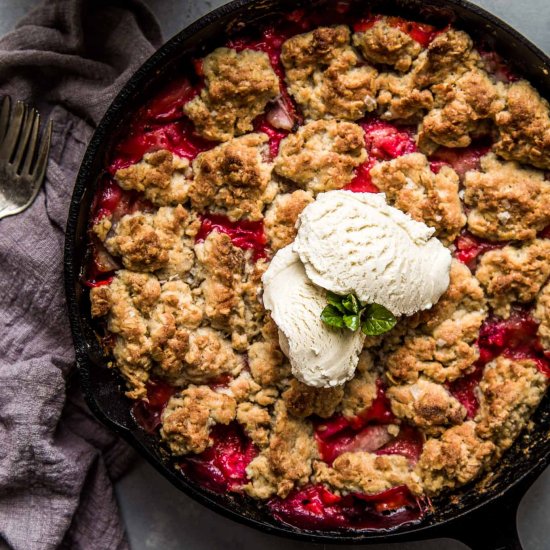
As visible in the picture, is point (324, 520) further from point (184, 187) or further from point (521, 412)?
point (184, 187)

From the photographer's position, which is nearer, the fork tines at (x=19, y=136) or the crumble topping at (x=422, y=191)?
the crumble topping at (x=422, y=191)

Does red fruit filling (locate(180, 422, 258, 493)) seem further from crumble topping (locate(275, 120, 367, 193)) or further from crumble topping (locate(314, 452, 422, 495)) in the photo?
crumble topping (locate(275, 120, 367, 193))

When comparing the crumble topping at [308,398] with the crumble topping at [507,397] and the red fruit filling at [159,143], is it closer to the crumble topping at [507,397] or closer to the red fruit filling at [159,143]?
the crumble topping at [507,397]

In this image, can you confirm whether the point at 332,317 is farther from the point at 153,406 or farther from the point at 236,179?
the point at 153,406

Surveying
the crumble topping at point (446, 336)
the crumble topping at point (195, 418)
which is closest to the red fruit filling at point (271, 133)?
the crumble topping at point (446, 336)

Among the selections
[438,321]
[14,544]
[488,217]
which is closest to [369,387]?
[438,321]
